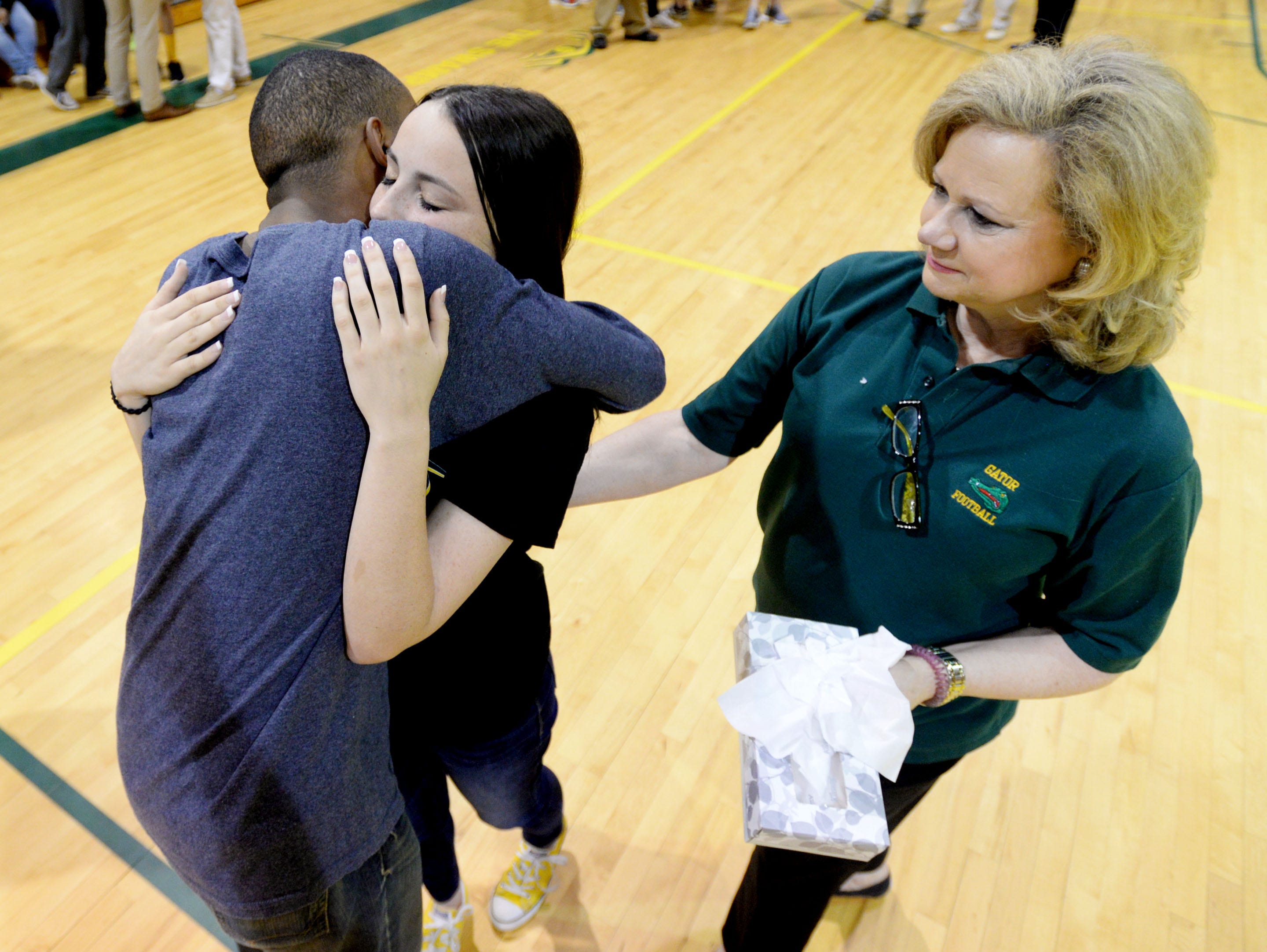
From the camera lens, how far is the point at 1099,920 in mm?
2025

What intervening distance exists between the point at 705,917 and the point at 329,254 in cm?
177

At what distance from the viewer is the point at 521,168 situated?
3.51ft

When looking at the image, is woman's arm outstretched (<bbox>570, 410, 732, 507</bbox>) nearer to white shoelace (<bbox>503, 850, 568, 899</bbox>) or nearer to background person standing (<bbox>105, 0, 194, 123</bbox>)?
white shoelace (<bbox>503, 850, 568, 899</bbox>)

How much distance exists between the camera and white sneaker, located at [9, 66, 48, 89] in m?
6.04

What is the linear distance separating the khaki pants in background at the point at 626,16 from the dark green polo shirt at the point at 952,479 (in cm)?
666

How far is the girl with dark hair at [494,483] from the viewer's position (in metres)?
0.97

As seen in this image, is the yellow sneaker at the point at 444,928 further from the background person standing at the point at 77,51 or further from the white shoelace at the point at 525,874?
the background person standing at the point at 77,51

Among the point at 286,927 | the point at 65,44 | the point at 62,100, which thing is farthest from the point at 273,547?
the point at 65,44

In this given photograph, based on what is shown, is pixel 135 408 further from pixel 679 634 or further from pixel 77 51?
pixel 77 51

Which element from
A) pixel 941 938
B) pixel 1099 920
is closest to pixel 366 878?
pixel 941 938

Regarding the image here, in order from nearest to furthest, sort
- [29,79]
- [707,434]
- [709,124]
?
[707,434] < [709,124] < [29,79]

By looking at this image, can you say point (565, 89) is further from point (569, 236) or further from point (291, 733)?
point (291, 733)

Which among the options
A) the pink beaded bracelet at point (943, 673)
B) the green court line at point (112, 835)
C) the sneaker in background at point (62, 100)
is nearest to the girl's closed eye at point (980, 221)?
the pink beaded bracelet at point (943, 673)

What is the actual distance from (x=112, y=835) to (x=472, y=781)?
1157 millimetres
